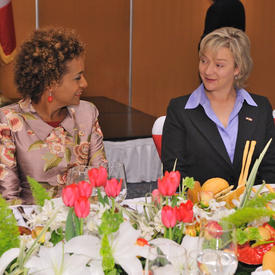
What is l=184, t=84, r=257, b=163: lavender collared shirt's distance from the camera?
243 cm

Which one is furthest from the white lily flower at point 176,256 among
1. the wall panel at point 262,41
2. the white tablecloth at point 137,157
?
the wall panel at point 262,41

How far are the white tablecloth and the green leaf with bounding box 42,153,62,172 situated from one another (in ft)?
6.12

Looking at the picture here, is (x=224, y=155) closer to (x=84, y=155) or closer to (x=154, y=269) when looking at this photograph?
(x=84, y=155)

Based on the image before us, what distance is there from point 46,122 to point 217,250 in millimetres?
1457

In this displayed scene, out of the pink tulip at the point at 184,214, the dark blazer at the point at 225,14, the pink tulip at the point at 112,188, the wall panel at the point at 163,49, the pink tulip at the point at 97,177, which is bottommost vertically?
the wall panel at the point at 163,49

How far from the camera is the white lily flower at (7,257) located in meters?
0.98

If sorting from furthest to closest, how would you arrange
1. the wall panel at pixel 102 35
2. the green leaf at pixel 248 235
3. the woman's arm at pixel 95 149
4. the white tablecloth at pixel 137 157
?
1. the wall panel at pixel 102 35
2. the white tablecloth at pixel 137 157
3. the woman's arm at pixel 95 149
4. the green leaf at pixel 248 235

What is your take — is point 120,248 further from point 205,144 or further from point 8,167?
point 205,144

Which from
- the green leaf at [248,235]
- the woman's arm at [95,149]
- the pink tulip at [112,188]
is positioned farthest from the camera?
the woman's arm at [95,149]

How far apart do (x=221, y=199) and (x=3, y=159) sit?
1.06 metres

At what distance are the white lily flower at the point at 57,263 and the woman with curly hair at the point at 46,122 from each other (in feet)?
3.77

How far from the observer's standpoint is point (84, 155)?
2.33 m

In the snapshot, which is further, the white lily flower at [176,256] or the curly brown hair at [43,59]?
the curly brown hair at [43,59]

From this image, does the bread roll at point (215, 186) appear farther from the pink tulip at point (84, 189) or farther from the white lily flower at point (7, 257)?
the white lily flower at point (7, 257)
